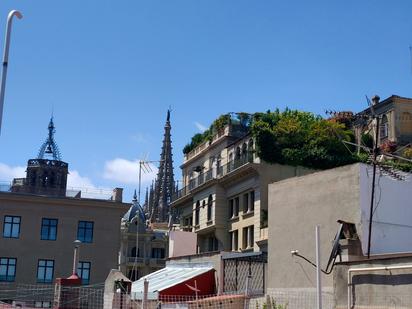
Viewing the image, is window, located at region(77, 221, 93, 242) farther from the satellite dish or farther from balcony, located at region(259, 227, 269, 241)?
the satellite dish

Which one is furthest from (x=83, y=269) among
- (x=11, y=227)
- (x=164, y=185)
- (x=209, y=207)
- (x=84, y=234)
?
(x=164, y=185)

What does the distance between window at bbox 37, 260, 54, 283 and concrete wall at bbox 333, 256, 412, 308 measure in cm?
3037

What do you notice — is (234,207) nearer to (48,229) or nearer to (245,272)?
(48,229)

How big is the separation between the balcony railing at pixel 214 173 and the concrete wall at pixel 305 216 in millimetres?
19430

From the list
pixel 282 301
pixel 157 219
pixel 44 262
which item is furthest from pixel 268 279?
pixel 157 219

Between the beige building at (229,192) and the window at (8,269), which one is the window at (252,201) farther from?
the window at (8,269)

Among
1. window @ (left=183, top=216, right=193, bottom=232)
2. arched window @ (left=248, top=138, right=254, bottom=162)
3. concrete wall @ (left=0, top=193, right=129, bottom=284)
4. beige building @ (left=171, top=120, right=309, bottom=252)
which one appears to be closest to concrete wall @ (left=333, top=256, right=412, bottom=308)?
beige building @ (left=171, top=120, right=309, bottom=252)

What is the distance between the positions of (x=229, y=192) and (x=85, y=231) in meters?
11.3

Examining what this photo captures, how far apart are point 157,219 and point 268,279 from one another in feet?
377

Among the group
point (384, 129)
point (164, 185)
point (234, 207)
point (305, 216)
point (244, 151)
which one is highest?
point (164, 185)

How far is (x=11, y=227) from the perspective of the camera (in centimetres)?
4481

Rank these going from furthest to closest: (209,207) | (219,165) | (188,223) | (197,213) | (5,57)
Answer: (188,223)
(197,213)
(219,165)
(209,207)
(5,57)

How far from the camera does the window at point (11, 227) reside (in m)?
44.6

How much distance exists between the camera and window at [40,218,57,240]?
45312 mm
